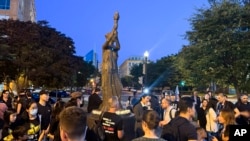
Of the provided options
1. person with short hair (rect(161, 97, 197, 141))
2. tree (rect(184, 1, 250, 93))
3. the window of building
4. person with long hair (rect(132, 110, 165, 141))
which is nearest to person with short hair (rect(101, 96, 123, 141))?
person with short hair (rect(161, 97, 197, 141))

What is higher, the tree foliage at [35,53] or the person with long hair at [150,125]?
the tree foliage at [35,53]

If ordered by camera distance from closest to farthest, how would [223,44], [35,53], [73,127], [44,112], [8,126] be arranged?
[73,127] < [8,126] < [44,112] < [223,44] < [35,53]

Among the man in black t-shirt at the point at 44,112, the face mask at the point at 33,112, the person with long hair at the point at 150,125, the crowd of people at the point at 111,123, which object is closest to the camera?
the crowd of people at the point at 111,123

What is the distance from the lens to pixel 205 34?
91.6 ft

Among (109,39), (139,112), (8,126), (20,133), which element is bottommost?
(20,133)

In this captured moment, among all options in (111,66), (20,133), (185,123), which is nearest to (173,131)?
(185,123)

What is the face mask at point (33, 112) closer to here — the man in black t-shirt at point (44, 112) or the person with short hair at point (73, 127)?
the man in black t-shirt at point (44, 112)

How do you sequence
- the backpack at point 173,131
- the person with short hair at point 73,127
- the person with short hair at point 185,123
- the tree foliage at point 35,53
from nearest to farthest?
1. the person with short hair at point 73,127
2. the person with short hair at point 185,123
3. the backpack at point 173,131
4. the tree foliage at point 35,53

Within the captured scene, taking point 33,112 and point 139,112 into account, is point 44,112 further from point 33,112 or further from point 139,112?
point 139,112

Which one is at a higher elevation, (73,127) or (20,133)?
(73,127)

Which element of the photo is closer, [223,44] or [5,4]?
[223,44]

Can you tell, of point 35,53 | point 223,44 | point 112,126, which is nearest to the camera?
point 112,126

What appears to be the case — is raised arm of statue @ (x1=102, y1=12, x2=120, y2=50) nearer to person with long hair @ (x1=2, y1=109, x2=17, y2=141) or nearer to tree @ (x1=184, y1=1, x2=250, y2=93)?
person with long hair @ (x1=2, y1=109, x2=17, y2=141)

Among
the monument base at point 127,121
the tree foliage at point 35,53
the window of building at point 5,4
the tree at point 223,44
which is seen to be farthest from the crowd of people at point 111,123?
the window of building at point 5,4
